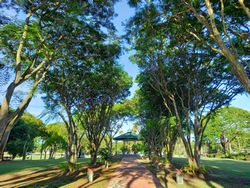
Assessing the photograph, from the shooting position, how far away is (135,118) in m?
31.6

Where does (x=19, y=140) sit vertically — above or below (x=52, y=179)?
above

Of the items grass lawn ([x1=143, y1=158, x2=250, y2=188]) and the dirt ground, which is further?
grass lawn ([x1=143, y1=158, x2=250, y2=188])

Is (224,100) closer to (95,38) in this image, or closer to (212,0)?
(212,0)

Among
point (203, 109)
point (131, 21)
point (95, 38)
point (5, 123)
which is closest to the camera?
point (5, 123)

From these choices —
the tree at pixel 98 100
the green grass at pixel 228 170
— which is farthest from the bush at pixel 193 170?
the tree at pixel 98 100

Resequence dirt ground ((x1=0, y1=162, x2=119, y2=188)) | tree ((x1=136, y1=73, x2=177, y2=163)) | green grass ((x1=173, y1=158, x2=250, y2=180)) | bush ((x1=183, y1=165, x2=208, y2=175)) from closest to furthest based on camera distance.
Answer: dirt ground ((x1=0, y1=162, x2=119, y2=188))
bush ((x1=183, y1=165, x2=208, y2=175))
green grass ((x1=173, y1=158, x2=250, y2=180))
tree ((x1=136, y1=73, x2=177, y2=163))

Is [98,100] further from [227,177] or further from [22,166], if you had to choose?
[227,177]

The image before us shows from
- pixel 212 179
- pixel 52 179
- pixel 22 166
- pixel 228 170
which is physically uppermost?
pixel 22 166

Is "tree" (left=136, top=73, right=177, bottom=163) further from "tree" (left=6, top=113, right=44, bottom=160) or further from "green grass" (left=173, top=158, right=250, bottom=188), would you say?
"tree" (left=6, top=113, right=44, bottom=160)

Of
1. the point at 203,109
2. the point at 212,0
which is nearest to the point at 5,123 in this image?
the point at 212,0

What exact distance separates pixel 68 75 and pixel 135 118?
773 inches

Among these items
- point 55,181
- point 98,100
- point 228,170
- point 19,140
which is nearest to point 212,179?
point 228,170

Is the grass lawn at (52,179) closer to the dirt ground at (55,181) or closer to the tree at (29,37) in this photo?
the dirt ground at (55,181)

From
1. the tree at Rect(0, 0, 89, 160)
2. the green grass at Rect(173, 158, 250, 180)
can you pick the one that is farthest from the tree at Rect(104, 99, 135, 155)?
the tree at Rect(0, 0, 89, 160)
